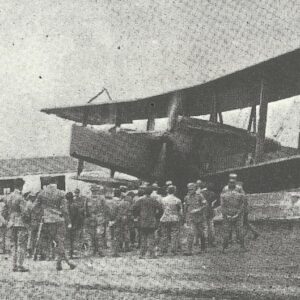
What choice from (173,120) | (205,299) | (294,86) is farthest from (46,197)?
(294,86)

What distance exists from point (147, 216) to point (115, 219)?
152cm

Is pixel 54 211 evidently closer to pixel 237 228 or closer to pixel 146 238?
pixel 146 238

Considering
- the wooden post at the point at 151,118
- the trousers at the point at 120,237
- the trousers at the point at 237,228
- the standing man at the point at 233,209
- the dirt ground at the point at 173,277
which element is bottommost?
the dirt ground at the point at 173,277

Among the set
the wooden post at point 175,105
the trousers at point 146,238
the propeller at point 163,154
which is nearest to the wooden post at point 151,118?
the wooden post at point 175,105

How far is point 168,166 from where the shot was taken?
15.1m

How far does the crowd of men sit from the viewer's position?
381 inches

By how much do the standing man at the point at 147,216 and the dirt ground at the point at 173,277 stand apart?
1.25 ft

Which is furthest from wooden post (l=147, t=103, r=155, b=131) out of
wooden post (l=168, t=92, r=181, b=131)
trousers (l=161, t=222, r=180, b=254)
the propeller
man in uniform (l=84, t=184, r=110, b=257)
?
trousers (l=161, t=222, r=180, b=254)

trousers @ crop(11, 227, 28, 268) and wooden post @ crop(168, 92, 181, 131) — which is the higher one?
wooden post @ crop(168, 92, 181, 131)

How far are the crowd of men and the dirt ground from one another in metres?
0.48

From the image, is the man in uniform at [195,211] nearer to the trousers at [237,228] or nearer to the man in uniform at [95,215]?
the trousers at [237,228]

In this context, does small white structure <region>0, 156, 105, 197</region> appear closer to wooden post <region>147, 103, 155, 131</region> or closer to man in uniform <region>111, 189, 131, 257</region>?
wooden post <region>147, 103, 155, 131</region>

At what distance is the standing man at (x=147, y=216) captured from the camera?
36.6 feet

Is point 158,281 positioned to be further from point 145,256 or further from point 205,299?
point 145,256
